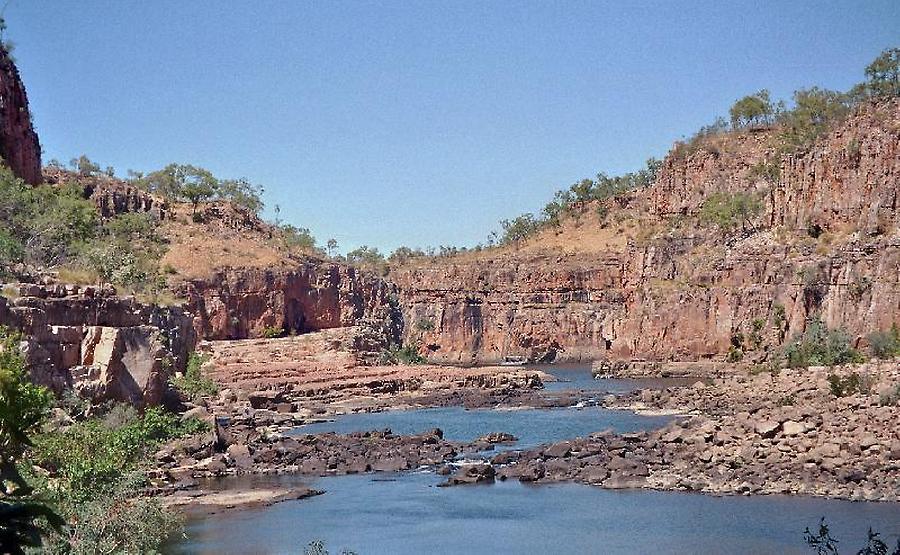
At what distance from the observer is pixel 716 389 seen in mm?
66062

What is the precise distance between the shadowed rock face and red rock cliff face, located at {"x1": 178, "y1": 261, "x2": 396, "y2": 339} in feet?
69.0

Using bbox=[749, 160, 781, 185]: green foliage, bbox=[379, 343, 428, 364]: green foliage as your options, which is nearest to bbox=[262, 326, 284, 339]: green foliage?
bbox=[379, 343, 428, 364]: green foliage

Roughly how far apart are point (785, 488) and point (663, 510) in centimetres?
430

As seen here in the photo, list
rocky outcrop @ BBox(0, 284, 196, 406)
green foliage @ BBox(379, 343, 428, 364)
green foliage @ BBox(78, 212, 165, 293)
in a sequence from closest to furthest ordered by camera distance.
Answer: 1. rocky outcrop @ BBox(0, 284, 196, 406)
2. green foliage @ BBox(78, 212, 165, 293)
3. green foliage @ BBox(379, 343, 428, 364)

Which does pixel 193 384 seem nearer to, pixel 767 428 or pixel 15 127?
pixel 15 127

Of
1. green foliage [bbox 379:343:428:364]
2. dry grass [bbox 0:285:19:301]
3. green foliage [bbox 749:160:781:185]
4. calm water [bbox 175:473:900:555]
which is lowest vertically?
calm water [bbox 175:473:900:555]

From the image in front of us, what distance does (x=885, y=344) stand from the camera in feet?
216

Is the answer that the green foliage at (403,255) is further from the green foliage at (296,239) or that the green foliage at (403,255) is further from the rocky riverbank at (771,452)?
the rocky riverbank at (771,452)

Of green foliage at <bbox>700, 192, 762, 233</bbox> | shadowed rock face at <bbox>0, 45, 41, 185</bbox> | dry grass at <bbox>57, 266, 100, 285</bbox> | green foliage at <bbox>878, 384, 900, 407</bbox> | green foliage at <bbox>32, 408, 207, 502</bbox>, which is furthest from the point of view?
green foliage at <bbox>700, 192, 762, 233</bbox>

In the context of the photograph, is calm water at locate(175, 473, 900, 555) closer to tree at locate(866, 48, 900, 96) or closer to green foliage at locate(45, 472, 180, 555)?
green foliage at locate(45, 472, 180, 555)

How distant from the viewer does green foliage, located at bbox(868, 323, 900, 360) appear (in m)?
64.5

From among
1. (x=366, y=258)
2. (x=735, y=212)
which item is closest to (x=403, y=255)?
(x=366, y=258)

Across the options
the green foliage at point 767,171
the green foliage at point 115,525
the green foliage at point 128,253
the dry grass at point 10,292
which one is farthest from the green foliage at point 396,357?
the green foliage at point 115,525

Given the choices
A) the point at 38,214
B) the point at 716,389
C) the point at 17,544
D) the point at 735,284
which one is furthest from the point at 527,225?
the point at 17,544
